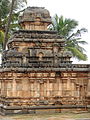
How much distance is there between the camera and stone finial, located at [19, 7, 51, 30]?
20.1 metres

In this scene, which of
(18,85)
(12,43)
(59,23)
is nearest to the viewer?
(18,85)

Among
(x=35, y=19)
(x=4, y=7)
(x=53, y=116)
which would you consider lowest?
(x=53, y=116)

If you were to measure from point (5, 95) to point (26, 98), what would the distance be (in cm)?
115

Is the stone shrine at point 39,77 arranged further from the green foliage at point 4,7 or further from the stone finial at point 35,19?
the green foliage at point 4,7

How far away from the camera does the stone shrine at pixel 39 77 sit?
58.0 ft

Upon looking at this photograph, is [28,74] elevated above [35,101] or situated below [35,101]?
→ above

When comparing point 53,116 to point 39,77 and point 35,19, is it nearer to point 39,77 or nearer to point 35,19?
point 39,77

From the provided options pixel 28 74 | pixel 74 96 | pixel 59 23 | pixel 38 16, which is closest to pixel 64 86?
pixel 74 96

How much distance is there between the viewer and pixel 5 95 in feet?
59.2

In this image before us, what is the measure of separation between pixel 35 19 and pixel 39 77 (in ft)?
13.1

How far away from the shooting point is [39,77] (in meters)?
17.9

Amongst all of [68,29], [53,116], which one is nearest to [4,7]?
[68,29]

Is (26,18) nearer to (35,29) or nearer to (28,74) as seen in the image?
(35,29)

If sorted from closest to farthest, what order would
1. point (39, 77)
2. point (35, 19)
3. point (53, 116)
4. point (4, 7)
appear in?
point (53, 116)
point (39, 77)
point (35, 19)
point (4, 7)
